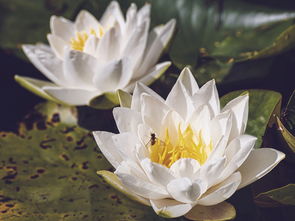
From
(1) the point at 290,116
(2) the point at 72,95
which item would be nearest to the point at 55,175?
(2) the point at 72,95

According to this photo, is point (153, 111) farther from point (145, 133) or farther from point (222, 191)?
point (222, 191)

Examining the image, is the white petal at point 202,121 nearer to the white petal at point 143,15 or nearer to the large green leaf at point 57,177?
the large green leaf at point 57,177

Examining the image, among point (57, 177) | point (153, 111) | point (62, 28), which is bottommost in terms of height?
point (57, 177)

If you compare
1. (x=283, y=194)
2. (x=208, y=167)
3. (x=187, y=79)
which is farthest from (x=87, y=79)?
(x=283, y=194)

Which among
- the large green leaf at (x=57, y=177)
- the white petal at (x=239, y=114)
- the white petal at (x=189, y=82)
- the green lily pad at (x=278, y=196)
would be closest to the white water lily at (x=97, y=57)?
the large green leaf at (x=57, y=177)

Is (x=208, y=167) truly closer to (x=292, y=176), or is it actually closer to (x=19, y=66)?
(x=292, y=176)

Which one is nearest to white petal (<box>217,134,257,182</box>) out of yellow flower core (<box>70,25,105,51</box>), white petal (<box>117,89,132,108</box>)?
white petal (<box>117,89,132,108</box>)
